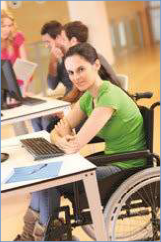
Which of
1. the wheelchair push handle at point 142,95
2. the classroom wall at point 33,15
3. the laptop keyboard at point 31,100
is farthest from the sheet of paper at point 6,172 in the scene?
the classroom wall at point 33,15

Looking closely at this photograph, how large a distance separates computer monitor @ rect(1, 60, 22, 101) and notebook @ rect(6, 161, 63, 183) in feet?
3.04

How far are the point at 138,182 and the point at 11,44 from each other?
0.99m

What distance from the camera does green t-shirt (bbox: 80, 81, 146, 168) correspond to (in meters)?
1.40

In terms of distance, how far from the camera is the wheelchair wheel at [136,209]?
142 centimetres

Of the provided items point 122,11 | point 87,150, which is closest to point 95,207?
point 87,150

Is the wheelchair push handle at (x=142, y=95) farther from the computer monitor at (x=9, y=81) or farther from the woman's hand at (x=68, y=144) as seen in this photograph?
the computer monitor at (x=9, y=81)

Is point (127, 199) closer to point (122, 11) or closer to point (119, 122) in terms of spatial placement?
point (119, 122)

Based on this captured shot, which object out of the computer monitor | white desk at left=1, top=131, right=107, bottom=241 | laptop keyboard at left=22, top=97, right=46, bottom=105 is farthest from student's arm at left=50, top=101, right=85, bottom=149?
laptop keyboard at left=22, top=97, right=46, bottom=105

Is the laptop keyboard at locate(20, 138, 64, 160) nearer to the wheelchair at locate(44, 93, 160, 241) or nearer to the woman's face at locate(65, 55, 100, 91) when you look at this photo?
A: the wheelchair at locate(44, 93, 160, 241)

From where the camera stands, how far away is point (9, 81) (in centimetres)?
225

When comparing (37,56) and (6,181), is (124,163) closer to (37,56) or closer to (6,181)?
(6,181)

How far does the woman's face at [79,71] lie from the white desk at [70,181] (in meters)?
0.24

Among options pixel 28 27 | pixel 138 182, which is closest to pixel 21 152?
pixel 138 182

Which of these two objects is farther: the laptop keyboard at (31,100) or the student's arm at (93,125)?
the laptop keyboard at (31,100)
